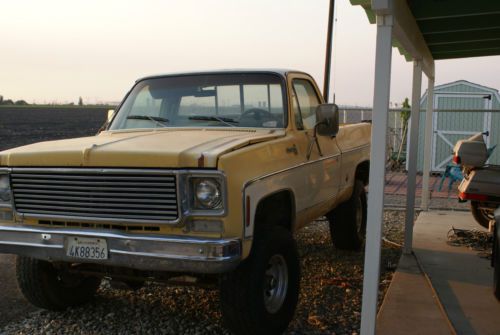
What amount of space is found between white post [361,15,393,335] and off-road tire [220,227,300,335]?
712mm

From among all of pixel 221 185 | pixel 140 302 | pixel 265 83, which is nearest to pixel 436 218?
pixel 265 83

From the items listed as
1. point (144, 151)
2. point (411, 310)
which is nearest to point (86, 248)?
point (144, 151)

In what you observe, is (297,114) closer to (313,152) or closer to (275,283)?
(313,152)

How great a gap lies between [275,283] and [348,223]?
8.18ft

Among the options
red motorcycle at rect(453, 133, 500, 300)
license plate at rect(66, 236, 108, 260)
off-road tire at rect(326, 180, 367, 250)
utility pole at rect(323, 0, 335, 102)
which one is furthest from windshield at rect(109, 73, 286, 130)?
utility pole at rect(323, 0, 335, 102)

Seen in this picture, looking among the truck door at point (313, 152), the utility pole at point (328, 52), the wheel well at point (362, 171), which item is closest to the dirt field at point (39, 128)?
the utility pole at point (328, 52)

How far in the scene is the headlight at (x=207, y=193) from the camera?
3484 millimetres

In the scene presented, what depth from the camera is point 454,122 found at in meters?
14.2

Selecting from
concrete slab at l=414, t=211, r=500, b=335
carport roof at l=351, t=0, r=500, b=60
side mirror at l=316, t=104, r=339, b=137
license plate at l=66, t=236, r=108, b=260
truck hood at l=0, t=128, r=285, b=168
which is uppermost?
carport roof at l=351, t=0, r=500, b=60

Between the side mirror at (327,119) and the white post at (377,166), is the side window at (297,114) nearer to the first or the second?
the side mirror at (327,119)

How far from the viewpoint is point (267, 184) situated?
3.94 metres

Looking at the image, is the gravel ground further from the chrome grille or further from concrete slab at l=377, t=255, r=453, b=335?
the chrome grille

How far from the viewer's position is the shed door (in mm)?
13945

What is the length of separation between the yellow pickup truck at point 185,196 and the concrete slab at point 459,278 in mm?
1429
